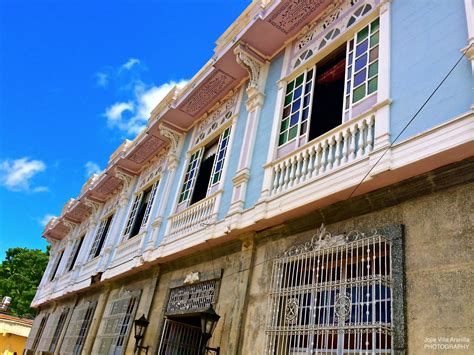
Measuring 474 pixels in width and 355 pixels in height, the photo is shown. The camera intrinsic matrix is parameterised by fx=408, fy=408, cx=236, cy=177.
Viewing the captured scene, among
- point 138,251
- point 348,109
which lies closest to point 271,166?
point 348,109

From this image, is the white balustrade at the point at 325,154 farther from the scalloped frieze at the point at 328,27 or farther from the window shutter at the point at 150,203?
the window shutter at the point at 150,203

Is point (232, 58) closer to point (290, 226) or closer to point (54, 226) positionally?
point (290, 226)

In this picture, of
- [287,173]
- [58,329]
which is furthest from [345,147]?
[58,329]

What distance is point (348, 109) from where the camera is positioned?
5.16 meters

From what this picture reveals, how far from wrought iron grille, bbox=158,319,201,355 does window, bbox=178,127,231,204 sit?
240 centimetres

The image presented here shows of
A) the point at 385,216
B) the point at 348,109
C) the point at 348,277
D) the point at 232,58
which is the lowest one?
the point at 348,277

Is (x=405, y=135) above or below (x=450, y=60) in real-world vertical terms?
below

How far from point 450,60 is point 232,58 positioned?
174 inches

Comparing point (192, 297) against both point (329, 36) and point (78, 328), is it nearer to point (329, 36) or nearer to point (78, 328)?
point (329, 36)

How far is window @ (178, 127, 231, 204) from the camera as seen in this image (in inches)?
307

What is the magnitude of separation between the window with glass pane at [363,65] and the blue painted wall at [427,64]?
31cm

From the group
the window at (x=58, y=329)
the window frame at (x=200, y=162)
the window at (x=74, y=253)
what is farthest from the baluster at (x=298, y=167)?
the window at (x=74, y=253)

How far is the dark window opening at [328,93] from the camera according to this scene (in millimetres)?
5887

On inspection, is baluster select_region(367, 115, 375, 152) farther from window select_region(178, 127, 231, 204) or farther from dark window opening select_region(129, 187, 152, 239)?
dark window opening select_region(129, 187, 152, 239)
